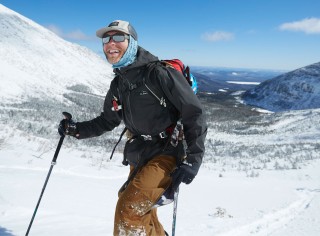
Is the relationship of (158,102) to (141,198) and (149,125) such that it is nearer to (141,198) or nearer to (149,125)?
(149,125)

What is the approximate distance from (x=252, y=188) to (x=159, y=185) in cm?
598

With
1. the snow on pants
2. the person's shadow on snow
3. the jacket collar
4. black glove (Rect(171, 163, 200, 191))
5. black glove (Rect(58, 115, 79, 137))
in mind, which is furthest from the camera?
black glove (Rect(58, 115, 79, 137))

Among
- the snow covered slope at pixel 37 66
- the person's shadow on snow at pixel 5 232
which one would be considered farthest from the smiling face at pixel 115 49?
the snow covered slope at pixel 37 66

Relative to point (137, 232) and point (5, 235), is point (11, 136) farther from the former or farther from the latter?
point (137, 232)

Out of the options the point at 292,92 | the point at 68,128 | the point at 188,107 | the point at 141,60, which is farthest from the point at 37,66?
the point at 292,92

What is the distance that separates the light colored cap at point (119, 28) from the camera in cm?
350

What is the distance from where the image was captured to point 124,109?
3.78 meters

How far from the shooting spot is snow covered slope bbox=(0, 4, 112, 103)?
36.3 m

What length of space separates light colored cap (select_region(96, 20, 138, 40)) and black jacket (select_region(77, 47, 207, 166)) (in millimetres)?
219

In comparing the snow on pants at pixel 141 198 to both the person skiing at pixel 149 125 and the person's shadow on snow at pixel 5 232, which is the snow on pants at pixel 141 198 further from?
the person's shadow on snow at pixel 5 232

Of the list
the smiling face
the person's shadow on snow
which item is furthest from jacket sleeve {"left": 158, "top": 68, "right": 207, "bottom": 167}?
the person's shadow on snow

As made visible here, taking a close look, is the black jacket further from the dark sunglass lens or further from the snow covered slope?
the snow covered slope

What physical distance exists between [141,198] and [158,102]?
39.1 inches

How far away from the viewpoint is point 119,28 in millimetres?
3492
